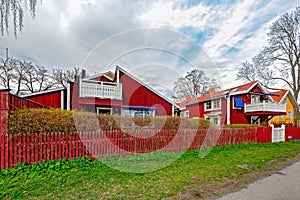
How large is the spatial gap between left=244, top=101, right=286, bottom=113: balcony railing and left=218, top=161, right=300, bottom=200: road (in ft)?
50.0

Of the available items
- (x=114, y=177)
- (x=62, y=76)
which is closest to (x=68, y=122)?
(x=114, y=177)

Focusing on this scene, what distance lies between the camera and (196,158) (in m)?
7.98

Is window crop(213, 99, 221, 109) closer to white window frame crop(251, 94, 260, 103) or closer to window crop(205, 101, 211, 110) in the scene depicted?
window crop(205, 101, 211, 110)

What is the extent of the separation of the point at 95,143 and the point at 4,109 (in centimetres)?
297

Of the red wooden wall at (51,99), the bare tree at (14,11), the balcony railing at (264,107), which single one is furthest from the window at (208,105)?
the bare tree at (14,11)

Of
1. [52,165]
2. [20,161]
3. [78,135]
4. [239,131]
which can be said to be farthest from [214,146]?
[20,161]

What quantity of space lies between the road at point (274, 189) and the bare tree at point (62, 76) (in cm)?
3066

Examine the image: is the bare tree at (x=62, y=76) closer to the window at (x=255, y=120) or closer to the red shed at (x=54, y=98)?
the red shed at (x=54, y=98)

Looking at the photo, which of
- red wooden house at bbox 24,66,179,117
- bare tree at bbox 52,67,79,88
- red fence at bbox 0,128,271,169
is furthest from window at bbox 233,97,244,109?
bare tree at bbox 52,67,79,88

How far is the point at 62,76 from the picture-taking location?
32.8 m

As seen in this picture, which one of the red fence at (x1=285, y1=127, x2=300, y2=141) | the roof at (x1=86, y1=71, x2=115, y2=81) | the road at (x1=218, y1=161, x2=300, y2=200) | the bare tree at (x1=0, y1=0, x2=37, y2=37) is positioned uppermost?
the roof at (x1=86, y1=71, x2=115, y2=81)

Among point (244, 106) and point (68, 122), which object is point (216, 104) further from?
point (68, 122)

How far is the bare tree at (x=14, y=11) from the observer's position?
3.25 metres

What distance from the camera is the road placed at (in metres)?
4.35
